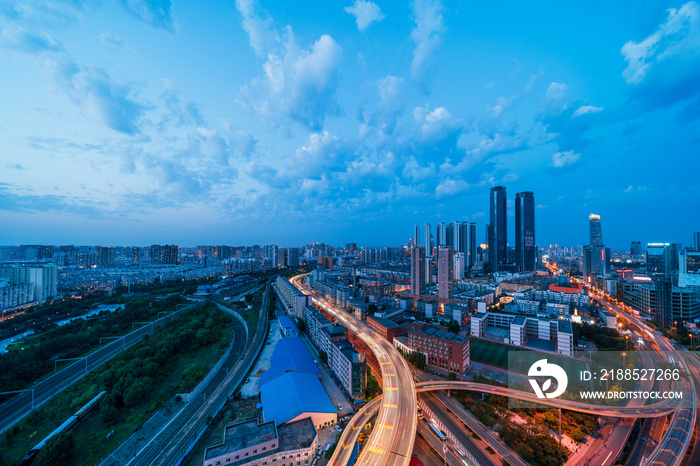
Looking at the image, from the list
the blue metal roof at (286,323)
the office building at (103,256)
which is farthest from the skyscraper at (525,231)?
the office building at (103,256)

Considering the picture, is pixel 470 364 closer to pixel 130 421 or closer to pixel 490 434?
pixel 490 434

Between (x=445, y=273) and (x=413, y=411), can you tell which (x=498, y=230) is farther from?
(x=413, y=411)

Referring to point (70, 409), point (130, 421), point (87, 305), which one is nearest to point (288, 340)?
point (130, 421)

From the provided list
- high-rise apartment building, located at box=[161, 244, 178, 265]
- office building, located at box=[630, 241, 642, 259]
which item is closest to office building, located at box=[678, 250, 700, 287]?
office building, located at box=[630, 241, 642, 259]

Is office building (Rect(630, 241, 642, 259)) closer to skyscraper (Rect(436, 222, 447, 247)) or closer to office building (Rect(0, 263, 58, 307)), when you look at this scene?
skyscraper (Rect(436, 222, 447, 247))

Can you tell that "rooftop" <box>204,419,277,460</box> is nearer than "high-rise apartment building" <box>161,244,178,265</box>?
Yes

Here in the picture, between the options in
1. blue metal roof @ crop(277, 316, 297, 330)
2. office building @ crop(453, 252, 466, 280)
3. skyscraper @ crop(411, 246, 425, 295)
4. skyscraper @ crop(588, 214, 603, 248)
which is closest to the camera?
blue metal roof @ crop(277, 316, 297, 330)
